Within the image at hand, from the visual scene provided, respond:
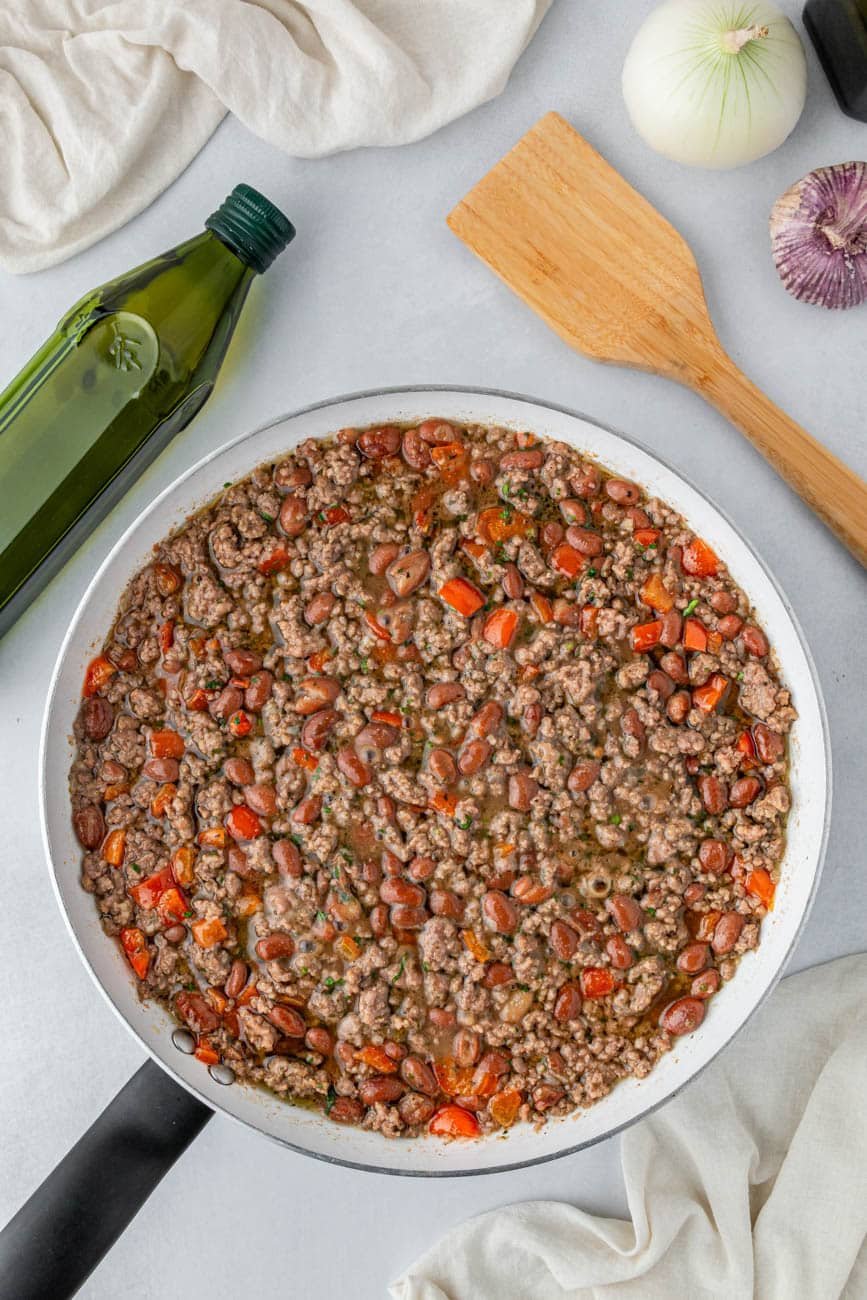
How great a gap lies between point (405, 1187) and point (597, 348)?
2.17 metres

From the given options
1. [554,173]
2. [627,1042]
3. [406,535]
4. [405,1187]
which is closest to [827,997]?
[627,1042]

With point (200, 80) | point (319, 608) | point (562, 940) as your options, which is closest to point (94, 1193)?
point (562, 940)

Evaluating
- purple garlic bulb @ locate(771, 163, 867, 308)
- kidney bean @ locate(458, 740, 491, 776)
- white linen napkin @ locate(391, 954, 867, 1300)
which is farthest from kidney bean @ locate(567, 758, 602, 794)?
purple garlic bulb @ locate(771, 163, 867, 308)

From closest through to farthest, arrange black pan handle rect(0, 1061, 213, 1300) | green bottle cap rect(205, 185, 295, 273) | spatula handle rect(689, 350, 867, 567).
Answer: black pan handle rect(0, 1061, 213, 1300) → green bottle cap rect(205, 185, 295, 273) → spatula handle rect(689, 350, 867, 567)

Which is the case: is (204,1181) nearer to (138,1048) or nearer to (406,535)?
(138,1048)

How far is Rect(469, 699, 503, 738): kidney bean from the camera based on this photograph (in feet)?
8.42

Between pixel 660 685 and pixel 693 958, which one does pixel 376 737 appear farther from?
pixel 693 958

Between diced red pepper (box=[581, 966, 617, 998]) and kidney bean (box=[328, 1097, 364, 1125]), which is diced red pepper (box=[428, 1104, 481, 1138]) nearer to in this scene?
kidney bean (box=[328, 1097, 364, 1125])

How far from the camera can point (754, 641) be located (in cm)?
259

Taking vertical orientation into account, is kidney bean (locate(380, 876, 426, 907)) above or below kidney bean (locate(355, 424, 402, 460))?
below

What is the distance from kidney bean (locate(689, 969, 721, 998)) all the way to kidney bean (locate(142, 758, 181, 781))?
4.27 ft

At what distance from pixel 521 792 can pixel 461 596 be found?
470mm

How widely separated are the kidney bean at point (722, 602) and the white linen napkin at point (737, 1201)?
0.94 metres

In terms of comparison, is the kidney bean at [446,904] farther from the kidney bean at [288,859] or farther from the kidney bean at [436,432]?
the kidney bean at [436,432]
